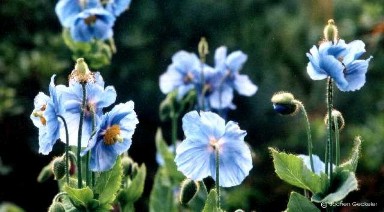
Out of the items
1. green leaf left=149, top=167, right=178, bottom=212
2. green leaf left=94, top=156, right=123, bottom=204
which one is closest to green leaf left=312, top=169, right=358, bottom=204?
green leaf left=94, top=156, right=123, bottom=204

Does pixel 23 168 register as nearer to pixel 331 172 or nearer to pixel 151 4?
pixel 151 4

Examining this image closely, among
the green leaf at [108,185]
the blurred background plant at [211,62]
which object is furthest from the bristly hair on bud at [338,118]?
the blurred background plant at [211,62]

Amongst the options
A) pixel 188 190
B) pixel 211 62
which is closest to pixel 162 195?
pixel 188 190

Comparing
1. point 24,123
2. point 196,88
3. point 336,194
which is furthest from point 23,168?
point 336,194

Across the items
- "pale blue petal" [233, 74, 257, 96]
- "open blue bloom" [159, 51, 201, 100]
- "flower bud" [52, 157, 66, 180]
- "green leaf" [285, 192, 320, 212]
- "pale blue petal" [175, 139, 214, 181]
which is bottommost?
"green leaf" [285, 192, 320, 212]

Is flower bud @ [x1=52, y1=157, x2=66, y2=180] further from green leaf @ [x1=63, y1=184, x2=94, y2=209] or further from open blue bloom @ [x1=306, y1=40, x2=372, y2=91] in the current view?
open blue bloom @ [x1=306, y1=40, x2=372, y2=91]

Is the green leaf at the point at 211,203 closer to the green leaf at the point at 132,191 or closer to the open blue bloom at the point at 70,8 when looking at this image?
the green leaf at the point at 132,191
